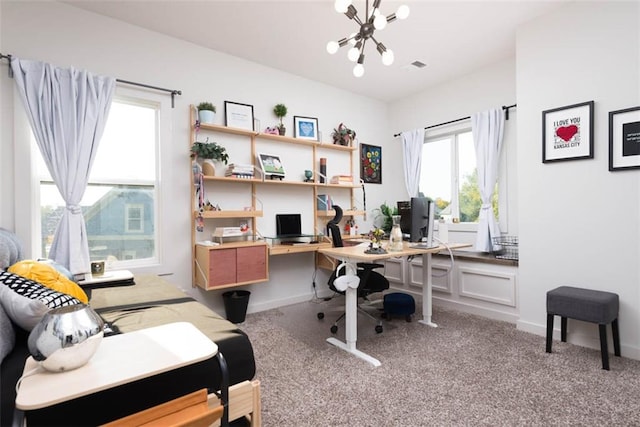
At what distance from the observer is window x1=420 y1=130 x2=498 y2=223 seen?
166 inches

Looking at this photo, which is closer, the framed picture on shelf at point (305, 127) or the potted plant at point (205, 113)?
the potted plant at point (205, 113)

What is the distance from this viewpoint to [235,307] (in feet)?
11.0

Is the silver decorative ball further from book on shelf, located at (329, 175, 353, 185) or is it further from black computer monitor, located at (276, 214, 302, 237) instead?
book on shelf, located at (329, 175, 353, 185)

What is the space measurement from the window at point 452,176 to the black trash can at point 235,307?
2.57m

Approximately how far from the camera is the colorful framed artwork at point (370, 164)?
4.87 m

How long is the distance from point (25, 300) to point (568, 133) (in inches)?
147

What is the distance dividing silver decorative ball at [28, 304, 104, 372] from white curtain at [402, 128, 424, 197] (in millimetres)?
4300

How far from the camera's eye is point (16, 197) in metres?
2.53

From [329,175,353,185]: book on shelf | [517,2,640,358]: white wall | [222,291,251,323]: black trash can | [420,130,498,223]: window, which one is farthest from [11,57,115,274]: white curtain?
[517,2,640,358]: white wall

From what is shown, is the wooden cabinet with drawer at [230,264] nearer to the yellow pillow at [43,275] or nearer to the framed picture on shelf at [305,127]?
the yellow pillow at [43,275]

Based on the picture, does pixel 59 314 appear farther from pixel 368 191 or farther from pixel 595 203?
pixel 368 191

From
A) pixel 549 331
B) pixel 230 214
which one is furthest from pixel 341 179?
pixel 549 331

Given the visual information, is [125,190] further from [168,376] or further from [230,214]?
[168,376]

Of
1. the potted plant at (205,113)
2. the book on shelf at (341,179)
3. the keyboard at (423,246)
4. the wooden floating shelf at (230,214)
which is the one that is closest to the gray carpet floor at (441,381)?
the keyboard at (423,246)
